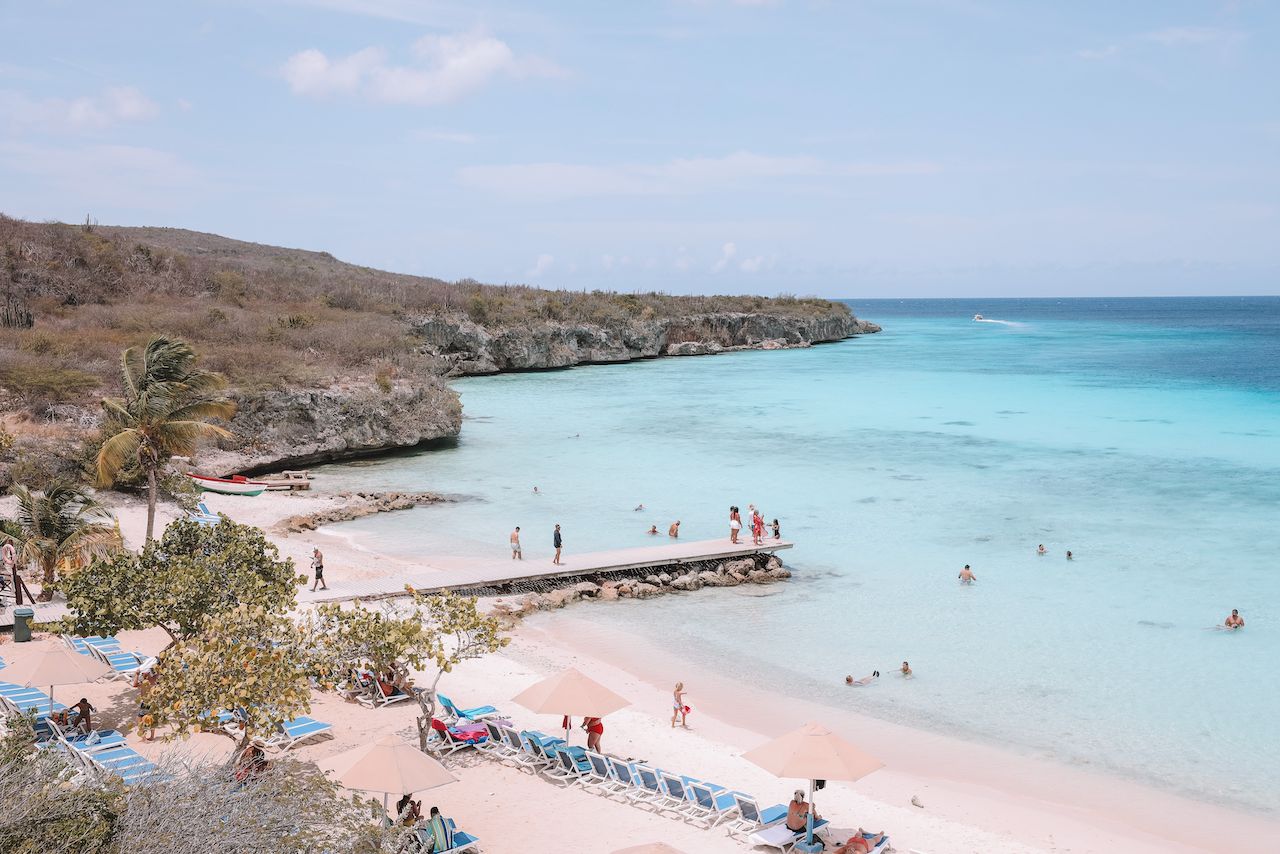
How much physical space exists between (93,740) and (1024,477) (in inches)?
1213

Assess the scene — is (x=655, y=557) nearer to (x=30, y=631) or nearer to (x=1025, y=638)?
(x=1025, y=638)

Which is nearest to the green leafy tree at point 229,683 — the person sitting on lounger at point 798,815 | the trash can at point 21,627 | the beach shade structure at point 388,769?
the beach shade structure at point 388,769

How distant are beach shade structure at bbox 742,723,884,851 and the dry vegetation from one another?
2621 cm

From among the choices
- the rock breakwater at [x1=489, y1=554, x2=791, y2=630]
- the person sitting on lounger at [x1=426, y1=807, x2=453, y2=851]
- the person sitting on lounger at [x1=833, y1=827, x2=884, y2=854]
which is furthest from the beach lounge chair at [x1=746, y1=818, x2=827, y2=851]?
the rock breakwater at [x1=489, y1=554, x2=791, y2=630]

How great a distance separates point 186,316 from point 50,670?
3169 cm

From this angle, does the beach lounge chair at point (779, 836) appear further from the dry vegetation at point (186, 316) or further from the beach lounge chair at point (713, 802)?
the dry vegetation at point (186, 316)

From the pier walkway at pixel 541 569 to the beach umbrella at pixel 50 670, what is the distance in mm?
5801

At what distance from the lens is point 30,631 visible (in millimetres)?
14336

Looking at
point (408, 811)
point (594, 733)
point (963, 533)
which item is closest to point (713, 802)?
point (594, 733)

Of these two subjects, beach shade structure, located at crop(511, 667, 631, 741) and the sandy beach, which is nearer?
the sandy beach

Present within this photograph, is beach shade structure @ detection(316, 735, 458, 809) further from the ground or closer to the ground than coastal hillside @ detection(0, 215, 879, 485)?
closer to the ground

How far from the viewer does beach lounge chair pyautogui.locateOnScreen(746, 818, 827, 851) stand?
9.52 metres

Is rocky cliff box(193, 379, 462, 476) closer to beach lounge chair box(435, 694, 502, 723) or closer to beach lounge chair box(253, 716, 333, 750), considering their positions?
beach lounge chair box(253, 716, 333, 750)

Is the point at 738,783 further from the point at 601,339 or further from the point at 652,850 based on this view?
the point at 601,339
